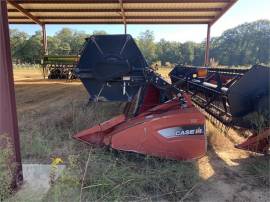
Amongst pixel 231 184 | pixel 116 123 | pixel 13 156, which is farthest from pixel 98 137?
pixel 231 184

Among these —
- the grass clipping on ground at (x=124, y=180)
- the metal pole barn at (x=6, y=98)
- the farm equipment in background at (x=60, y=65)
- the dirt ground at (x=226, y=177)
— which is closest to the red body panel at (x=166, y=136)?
the grass clipping on ground at (x=124, y=180)

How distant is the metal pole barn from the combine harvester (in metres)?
0.87

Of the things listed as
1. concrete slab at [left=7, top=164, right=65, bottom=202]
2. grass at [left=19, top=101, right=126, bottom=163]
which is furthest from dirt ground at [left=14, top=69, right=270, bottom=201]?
grass at [left=19, top=101, right=126, bottom=163]

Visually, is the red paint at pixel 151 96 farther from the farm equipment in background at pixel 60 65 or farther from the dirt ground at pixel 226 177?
the farm equipment in background at pixel 60 65

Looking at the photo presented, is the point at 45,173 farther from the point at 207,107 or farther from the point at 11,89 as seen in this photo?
the point at 207,107

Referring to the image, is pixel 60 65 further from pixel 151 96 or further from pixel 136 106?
pixel 136 106

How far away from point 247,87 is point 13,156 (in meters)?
2.74

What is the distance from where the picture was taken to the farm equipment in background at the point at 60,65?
18.1 m

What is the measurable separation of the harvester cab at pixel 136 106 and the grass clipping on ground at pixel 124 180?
0.21 m

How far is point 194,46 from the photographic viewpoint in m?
54.6

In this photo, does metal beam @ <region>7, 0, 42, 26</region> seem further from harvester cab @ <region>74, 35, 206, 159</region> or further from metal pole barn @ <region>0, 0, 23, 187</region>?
metal pole barn @ <region>0, 0, 23, 187</region>

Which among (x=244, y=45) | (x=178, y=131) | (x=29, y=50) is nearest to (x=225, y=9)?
(x=178, y=131)

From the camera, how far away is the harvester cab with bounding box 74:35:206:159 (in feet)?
10.6

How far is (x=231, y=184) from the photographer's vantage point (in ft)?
10.6
